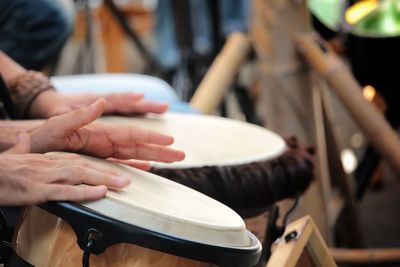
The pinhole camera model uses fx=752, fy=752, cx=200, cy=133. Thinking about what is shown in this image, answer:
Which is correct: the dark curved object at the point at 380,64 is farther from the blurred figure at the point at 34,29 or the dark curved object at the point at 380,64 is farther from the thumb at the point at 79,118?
the thumb at the point at 79,118

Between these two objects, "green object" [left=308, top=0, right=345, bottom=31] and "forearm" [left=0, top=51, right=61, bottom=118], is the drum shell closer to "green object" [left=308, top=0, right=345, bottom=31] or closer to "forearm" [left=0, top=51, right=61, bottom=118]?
"forearm" [left=0, top=51, right=61, bottom=118]

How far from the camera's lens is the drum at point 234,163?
0.93 metres

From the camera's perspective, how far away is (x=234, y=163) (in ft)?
3.19

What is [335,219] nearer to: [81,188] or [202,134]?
[202,134]

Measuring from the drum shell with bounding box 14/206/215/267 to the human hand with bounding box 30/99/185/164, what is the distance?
94 millimetres

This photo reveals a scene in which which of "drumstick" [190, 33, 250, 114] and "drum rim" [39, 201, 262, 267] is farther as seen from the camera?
"drumstick" [190, 33, 250, 114]

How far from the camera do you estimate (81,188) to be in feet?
2.20

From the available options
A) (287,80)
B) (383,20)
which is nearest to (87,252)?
(287,80)

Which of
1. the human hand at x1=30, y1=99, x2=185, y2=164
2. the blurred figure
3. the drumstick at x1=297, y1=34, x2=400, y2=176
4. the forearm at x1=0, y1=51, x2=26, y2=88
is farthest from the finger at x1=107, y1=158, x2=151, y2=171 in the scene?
the drumstick at x1=297, y1=34, x2=400, y2=176

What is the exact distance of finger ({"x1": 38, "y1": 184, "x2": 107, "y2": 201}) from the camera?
666 millimetres

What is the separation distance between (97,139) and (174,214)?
18 centimetres

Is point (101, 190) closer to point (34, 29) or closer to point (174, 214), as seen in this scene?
point (174, 214)

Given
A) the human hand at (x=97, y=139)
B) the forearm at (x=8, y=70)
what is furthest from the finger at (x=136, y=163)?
the forearm at (x=8, y=70)

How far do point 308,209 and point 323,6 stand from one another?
68 centimetres
